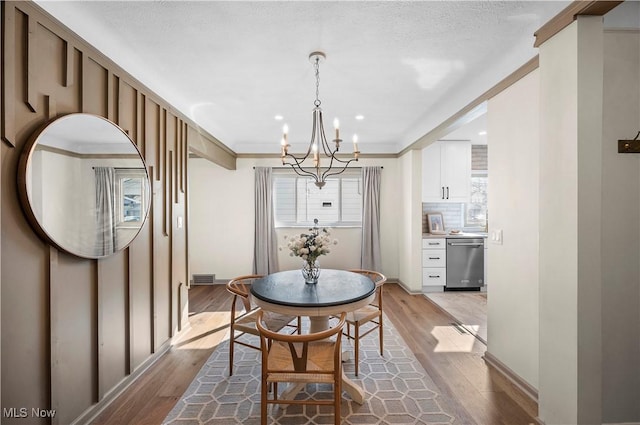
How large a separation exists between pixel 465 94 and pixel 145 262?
3.41 meters

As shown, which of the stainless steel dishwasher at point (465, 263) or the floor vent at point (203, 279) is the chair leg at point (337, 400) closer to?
the stainless steel dishwasher at point (465, 263)

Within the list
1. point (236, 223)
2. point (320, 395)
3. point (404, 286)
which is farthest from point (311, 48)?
point (404, 286)

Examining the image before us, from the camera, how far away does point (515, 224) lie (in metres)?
2.38

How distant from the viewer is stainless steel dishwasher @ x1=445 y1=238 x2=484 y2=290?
4961 millimetres

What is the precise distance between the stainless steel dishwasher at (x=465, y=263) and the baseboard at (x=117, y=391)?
420cm

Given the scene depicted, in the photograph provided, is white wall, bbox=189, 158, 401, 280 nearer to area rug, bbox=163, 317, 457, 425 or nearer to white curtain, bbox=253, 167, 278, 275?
white curtain, bbox=253, 167, 278, 275

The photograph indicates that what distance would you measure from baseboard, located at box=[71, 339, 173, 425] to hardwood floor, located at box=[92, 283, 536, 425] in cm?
3

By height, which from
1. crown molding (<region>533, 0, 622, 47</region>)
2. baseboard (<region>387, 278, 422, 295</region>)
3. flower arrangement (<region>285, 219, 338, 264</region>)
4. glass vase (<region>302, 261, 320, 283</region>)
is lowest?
baseboard (<region>387, 278, 422, 295</region>)

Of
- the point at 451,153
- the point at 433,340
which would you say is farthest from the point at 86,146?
the point at 451,153

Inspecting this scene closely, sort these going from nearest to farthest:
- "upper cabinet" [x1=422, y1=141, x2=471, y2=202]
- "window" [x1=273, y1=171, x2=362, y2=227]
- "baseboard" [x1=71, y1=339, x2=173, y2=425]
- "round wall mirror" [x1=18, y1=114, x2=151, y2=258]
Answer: "round wall mirror" [x1=18, y1=114, x2=151, y2=258], "baseboard" [x1=71, y1=339, x2=173, y2=425], "upper cabinet" [x1=422, y1=141, x2=471, y2=202], "window" [x1=273, y1=171, x2=362, y2=227]

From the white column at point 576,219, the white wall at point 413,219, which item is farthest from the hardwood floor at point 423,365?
the white wall at point 413,219

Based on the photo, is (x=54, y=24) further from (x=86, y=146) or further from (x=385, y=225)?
(x=385, y=225)

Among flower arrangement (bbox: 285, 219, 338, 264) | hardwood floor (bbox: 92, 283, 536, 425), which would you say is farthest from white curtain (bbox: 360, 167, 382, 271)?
flower arrangement (bbox: 285, 219, 338, 264)

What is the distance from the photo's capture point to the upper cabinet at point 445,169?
17.1 feet
